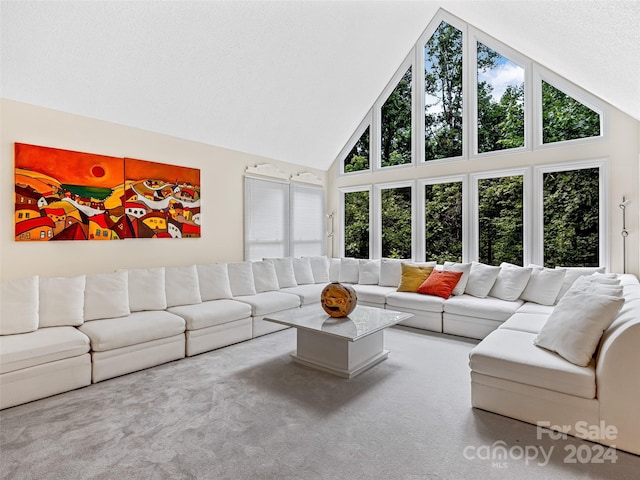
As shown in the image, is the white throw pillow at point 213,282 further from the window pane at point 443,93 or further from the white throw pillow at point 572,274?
the white throw pillow at point 572,274

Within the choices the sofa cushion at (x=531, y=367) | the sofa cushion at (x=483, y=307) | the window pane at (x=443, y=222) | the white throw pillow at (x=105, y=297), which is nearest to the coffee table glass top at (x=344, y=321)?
the sofa cushion at (x=531, y=367)

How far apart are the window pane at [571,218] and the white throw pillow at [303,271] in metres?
3.47

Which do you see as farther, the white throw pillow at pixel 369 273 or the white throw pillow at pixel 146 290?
the white throw pillow at pixel 369 273

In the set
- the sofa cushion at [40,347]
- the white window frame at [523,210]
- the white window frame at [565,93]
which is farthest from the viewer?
the white window frame at [523,210]

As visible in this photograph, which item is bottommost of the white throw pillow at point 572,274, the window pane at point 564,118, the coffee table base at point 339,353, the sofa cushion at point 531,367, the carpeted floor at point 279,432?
the carpeted floor at point 279,432

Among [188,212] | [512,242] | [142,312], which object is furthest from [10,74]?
[512,242]

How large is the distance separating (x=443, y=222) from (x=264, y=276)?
302 cm

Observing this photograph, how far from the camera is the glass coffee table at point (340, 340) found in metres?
3.04

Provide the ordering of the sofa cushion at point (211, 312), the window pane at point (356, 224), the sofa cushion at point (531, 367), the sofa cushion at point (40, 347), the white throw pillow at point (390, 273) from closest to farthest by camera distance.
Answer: the sofa cushion at point (531, 367), the sofa cushion at point (40, 347), the sofa cushion at point (211, 312), the white throw pillow at point (390, 273), the window pane at point (356, 224)

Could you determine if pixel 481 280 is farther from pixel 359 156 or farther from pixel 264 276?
pixel 359 156

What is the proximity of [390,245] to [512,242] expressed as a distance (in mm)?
1980

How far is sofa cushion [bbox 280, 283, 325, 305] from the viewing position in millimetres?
4852

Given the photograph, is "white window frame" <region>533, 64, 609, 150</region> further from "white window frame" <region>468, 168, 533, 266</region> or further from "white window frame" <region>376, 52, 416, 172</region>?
"white window frame" <region>376, 52, 416, 172</region>

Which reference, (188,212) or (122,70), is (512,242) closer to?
(188,212)
